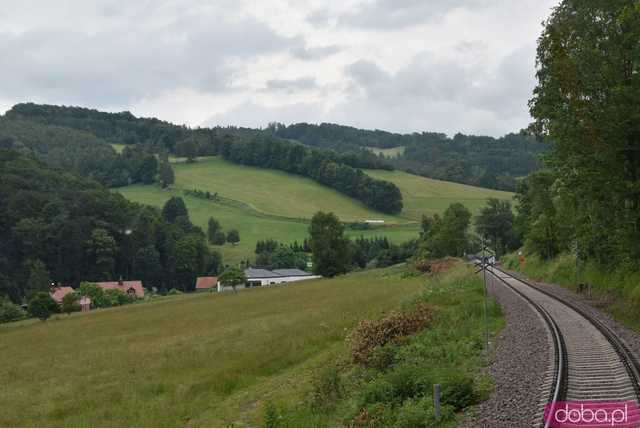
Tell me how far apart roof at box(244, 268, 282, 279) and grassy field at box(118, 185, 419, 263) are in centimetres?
1781

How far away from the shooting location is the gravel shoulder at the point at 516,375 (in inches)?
550

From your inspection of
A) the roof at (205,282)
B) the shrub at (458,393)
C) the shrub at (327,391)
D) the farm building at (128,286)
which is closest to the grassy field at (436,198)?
the roof at (205,282)

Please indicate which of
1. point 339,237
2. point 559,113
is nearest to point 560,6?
point 559,113

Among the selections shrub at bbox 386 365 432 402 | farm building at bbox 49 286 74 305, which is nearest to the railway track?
shrub at bbox 386 365 432 402

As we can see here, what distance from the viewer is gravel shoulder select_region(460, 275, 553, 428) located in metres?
14.0

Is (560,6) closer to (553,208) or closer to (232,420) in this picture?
(232,420)

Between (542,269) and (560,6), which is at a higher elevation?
(560,6)

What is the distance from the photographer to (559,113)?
28781 mm

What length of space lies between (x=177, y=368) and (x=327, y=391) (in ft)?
37.8


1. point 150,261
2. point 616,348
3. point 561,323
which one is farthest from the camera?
point 150,261

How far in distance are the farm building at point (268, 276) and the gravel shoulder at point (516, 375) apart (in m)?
104

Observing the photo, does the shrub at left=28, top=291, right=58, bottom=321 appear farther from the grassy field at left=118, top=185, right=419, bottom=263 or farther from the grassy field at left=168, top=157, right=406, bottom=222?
the grassy field at left=168, top=157, right=406, bottom=222

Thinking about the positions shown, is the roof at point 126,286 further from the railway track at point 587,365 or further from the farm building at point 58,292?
the railway track at point 587,365

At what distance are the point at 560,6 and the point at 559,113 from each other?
6273 millimetres
